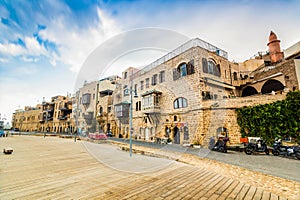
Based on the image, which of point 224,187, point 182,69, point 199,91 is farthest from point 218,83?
point 224,187

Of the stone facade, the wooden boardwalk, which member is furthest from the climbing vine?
the wooden boardwalk

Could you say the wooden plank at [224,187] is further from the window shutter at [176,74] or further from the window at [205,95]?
the window shutter at [176,74]

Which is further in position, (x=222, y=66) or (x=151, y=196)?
(x=222, y=66)

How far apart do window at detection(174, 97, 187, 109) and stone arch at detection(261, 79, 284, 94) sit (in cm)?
1027

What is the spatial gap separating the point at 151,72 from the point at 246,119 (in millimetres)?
12604

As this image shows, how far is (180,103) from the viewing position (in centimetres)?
1580

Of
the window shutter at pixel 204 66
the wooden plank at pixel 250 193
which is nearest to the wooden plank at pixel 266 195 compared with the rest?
the wooden plank at pixel 250 193

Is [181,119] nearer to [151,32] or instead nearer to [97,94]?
[151,32]

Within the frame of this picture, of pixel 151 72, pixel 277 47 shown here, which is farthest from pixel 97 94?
pixel 277 47

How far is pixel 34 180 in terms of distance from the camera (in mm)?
3957

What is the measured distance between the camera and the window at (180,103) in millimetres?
15406

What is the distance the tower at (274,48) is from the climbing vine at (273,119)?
1561 centimetres

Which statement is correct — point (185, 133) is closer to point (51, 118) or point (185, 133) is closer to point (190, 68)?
point (190, 68)

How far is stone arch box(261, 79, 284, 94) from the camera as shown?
15.9 metres
